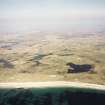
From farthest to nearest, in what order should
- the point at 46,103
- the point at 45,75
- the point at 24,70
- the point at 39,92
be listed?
the point at 24,70, the point at 45,75, the point at 39,92, the point at 46,103

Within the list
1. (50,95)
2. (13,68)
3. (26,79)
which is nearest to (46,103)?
(50,95)

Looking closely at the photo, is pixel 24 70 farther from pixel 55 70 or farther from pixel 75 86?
pixel 75 86

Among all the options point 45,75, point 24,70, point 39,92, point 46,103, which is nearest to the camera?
point 46,103

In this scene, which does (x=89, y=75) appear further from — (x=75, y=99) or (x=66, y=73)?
(x=75, y=99)

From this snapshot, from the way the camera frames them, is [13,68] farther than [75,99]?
Yes

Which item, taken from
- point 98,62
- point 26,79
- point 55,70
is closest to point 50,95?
point 26,79

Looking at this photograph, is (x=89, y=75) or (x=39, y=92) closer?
(x=39, y=92)
